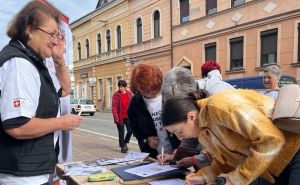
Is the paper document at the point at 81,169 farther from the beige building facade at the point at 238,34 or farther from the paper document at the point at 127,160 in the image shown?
the beige building facade at the point at 238,34

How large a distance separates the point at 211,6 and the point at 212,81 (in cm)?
1392

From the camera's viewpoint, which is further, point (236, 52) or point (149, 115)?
point (236, 52)

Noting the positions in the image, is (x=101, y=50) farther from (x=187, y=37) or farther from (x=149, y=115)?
(x=149, y=115)

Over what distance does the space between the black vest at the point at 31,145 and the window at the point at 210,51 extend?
14.8 m

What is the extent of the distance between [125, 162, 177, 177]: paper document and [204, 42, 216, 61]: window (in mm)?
14204

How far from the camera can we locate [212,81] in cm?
308

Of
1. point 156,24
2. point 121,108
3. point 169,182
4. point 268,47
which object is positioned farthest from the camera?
point 156,24

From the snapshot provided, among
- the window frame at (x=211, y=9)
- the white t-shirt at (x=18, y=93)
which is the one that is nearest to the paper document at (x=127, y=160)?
the white t-shirt at (x=18, y=93)

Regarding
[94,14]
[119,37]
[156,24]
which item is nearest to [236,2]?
[156,24]

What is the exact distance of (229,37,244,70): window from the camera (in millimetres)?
14779

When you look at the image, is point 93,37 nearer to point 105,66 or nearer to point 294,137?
point 105,66

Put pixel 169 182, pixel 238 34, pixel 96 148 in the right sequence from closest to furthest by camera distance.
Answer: pixel 169 182 < pixel 96 148 < pixel 238 34

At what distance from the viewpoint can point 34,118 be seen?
169 cm

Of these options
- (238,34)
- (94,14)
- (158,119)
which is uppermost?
(94,14)
